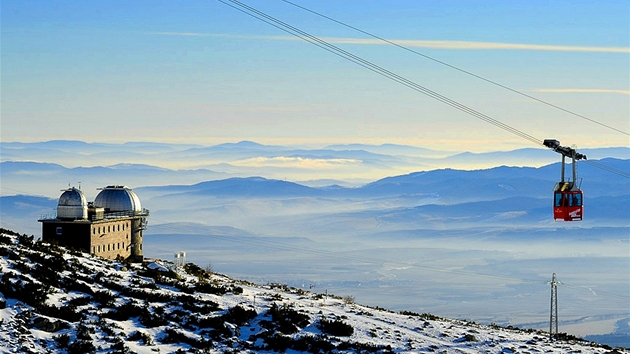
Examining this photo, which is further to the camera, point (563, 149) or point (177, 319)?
point (563, 149)

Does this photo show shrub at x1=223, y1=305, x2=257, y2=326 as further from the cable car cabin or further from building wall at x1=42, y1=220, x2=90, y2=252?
building wall at x1=42, y1=220, x2=90, y2=252

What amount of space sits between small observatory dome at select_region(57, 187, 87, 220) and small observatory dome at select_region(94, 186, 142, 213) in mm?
7508

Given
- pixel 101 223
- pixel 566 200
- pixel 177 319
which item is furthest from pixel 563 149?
pixel 101 223

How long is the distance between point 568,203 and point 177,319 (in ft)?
91.8

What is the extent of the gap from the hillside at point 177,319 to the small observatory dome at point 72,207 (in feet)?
78.9

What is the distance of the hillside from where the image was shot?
41.8 m

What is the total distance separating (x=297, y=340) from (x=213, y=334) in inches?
164

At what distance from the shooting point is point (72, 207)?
80812 millimetres

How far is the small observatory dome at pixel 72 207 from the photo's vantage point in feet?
265

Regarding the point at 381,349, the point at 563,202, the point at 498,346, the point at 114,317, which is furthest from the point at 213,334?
the point at 563,202

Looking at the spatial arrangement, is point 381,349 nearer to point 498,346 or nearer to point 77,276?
point 498,346

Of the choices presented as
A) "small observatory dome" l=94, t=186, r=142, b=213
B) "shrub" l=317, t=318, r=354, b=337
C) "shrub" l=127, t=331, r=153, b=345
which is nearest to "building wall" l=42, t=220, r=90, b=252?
"small observatory dome" l=94, t=186, r=142, b=213

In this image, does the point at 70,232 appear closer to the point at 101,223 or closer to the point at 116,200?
the point at 101,223

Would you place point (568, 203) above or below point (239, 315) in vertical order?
above
